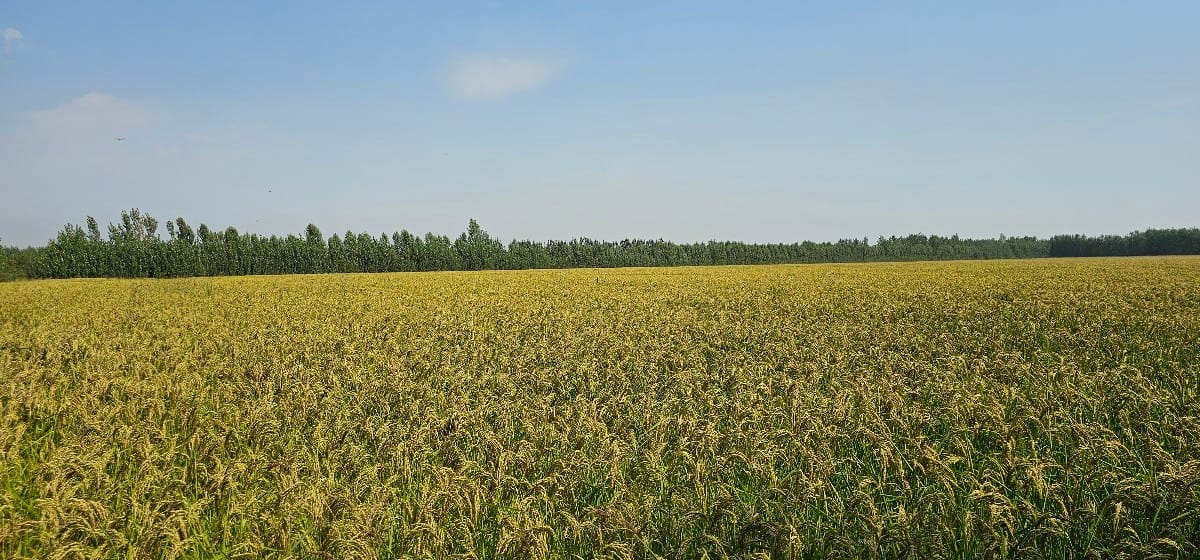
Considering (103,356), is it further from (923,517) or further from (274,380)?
(923,517)

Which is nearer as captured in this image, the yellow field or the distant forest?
the yellow field

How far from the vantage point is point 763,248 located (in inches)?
5256

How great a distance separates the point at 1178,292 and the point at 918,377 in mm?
18773

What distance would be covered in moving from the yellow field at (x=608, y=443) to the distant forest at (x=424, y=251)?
90076mm

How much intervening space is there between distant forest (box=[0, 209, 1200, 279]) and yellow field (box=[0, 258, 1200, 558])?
90.1 metres

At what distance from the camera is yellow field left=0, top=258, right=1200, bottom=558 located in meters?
3.85

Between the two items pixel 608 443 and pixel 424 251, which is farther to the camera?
pixel 424 251

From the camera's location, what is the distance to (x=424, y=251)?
104m

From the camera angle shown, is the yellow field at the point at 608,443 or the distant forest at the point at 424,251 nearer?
the yellow field at the point at 608,443

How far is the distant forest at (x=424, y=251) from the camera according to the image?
85000 mm

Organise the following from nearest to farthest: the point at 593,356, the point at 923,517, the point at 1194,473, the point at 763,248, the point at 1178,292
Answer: the point at 923,517, the point at 1194,473, the point at 593,356, the point at 1178,292, the point at 763,248

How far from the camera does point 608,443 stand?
5.17 metres

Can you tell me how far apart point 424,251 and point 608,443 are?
103 metres

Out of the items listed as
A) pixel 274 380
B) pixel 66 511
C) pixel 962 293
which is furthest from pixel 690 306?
pixel 66 511
